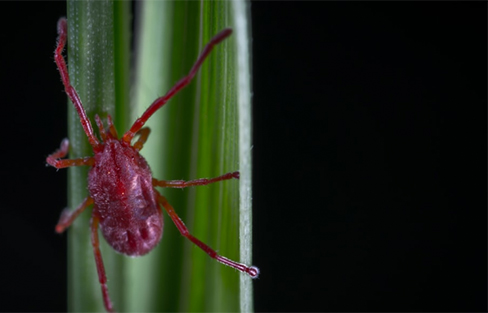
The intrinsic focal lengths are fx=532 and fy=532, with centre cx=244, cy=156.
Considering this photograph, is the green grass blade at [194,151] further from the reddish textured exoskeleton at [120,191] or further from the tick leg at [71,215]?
the tick leg at [71,215]

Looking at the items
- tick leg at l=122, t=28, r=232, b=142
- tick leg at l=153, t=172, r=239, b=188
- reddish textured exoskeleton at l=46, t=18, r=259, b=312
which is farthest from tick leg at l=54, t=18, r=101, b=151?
tick leg at l=153, t=172, r=239, b=188

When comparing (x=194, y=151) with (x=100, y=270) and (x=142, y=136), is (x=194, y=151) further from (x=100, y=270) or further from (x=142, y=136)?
(x=100, y=270)

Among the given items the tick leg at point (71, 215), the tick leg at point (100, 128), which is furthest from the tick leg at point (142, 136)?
the tick leg at point (71, 215)

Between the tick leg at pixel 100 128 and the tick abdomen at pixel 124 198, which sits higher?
the tick leg at pixel 100 128

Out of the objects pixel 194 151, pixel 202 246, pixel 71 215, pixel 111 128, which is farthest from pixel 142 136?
pixel 202 246

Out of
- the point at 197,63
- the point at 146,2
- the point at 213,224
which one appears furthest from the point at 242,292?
the point at 146,2

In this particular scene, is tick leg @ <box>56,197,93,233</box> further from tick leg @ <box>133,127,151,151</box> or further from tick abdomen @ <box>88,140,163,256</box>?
tick leg @ <box>133,127,151,151</box>
